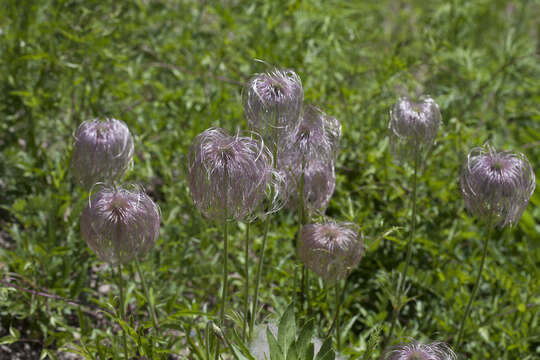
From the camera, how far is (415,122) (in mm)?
1842

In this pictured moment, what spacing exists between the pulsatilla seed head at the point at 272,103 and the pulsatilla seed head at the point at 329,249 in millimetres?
306

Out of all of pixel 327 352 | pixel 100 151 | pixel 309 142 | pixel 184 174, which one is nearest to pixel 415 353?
pixel 327 352

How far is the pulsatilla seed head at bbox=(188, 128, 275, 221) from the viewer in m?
1.41

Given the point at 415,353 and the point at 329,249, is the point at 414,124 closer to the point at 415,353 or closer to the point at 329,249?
the point at 329,249

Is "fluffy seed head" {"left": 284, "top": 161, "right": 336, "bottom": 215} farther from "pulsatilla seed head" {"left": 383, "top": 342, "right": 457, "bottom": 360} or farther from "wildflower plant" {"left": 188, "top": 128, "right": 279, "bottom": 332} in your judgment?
"pulsatilla seed head" {"left": 383, "top": 342, "right": 457, "bottom": 360}

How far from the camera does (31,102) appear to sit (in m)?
2.63

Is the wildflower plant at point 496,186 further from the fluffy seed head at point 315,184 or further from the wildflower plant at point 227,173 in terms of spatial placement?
the wildflower plant at point 227,173

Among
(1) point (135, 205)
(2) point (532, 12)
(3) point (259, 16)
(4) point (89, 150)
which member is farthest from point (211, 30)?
(2) point (532, 12)

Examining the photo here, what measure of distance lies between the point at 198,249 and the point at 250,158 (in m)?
1.36

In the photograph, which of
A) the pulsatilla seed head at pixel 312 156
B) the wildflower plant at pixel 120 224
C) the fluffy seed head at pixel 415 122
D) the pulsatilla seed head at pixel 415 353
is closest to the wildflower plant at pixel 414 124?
the fluffy seed head at pixel 415 122

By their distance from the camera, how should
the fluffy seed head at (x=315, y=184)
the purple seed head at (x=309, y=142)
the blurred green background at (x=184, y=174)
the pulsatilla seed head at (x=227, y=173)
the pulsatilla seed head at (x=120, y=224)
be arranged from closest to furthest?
the pulsatilla seed head at (x=227, y=173) → the pulsatilla seed head at (x=120, y=224) → the purple seed head at (x=309, y=142) → the fluffy seed head at (x=315, y=184) → the blurred green background at (x=184, y=174)

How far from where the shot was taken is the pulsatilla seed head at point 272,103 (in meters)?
1.52

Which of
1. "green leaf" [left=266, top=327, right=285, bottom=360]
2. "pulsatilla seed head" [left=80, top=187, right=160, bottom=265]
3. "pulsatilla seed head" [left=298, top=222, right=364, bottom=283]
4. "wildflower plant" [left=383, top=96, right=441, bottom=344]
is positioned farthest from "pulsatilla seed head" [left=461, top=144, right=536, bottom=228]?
"pulsatilla seed head" [left=80, top=187, right=160, bottom=265]

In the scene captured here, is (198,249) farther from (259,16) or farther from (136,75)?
(259,16)
